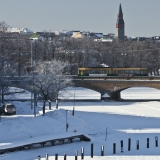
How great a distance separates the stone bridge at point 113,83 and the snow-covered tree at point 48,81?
9.67 ft

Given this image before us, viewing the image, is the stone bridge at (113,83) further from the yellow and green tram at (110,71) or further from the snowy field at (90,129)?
the snowy field at (90,129)

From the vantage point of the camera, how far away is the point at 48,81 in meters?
61.4

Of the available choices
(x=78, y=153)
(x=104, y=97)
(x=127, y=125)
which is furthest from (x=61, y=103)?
(x=78, y=153)

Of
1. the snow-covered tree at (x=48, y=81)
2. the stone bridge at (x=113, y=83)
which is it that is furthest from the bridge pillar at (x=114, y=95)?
the snow-covered tree at (x=48, y=81)

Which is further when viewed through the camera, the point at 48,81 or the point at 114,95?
the point at 114,95

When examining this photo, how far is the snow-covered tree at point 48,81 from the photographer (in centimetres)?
5638

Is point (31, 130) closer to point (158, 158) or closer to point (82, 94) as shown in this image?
point (158, 158)

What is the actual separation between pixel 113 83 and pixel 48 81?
55.3 feet

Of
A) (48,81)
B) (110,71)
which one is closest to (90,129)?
(48,81)

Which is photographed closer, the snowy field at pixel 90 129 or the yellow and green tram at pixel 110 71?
the snowy field at pixel 90 129

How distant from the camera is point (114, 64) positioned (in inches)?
4631

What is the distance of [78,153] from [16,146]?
3.75 m

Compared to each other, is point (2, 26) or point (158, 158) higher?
point (2, 26)

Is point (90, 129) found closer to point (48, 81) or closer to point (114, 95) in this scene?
point (48, 81)
